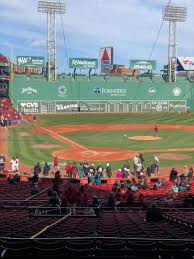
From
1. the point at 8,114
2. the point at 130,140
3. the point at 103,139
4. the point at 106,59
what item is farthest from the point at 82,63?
the point at 130,140

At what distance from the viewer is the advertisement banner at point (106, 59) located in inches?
3529

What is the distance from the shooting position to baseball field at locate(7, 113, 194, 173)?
33.5 m

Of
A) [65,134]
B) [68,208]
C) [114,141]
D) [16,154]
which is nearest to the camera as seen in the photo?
[68,208]

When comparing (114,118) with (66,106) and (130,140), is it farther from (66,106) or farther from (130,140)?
(130,140)

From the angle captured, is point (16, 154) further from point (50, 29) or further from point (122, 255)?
point (50, 29)

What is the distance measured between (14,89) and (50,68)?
8.34m

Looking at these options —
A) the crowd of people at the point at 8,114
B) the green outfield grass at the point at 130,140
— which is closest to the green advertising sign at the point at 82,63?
the crowd of people at the point at 8,114

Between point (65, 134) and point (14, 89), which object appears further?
point (14, 89)

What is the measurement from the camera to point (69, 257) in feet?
19.2

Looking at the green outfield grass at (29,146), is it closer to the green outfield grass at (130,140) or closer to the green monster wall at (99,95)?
the green outfield grass at (130,140)

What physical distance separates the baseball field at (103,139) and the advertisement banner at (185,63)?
2099 cm

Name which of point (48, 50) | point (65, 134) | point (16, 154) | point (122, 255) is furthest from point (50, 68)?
point (122, 255)

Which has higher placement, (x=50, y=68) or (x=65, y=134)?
(x=50, y=68)

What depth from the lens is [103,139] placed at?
1747 inches
